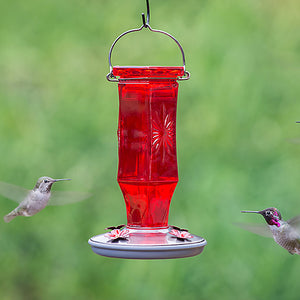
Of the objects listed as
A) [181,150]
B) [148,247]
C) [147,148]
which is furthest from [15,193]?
[181,150]

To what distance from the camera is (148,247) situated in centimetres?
223

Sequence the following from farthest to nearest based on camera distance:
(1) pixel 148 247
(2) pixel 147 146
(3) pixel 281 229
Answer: (3) pixel 281 229, (2) pixel 147 146, (1) pixel 148 247

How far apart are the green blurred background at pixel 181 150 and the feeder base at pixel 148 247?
2.65 metres

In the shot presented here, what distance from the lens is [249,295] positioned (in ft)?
17.2

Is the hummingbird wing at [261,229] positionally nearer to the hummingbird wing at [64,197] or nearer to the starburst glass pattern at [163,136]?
the starburst glass pattern at [163,136]

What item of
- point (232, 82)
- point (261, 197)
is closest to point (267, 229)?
point (261, 197)

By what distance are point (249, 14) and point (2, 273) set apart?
11.3 ft

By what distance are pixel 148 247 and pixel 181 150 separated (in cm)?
313

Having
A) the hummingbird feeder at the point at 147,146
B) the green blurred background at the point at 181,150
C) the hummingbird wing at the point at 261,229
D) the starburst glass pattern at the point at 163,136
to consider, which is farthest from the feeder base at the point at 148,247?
the green blurred background at the point at 181,150

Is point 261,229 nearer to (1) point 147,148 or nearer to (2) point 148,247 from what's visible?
(1) point 147,148

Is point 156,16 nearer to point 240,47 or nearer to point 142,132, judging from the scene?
point 240,47

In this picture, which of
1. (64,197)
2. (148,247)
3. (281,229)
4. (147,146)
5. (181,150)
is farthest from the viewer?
(181,150)

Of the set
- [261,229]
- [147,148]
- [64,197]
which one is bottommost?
[261,229]

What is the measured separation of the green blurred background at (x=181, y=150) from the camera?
5.22 m
